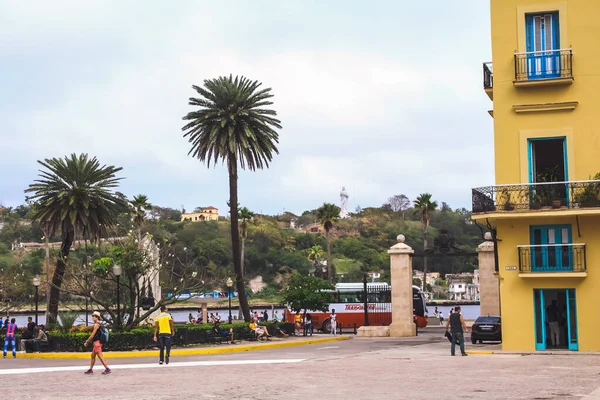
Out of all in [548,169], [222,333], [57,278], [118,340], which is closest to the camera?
[548,169]

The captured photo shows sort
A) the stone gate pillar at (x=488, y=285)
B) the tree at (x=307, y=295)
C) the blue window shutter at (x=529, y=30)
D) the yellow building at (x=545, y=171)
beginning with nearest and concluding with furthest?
the yellow building at (x=545, y=171) → the blue window shutter at (x=529, y=30) → the stone gate pillar at (x=488, y=285) → the tree at (x=307, y=295)

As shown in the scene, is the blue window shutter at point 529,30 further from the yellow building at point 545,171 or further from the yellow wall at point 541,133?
the yellow wall at point 541,133

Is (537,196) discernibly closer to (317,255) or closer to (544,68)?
(544,68)

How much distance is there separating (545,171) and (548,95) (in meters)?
2.72

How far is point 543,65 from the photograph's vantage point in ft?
94.9

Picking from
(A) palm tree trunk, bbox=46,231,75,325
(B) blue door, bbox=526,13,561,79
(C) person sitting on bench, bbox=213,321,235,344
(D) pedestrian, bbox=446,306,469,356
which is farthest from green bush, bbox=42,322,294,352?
(B) blue door, bbox=526,13,561,79

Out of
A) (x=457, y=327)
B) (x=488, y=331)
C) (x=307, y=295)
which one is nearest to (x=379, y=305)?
Answer: (x=307, y=295)

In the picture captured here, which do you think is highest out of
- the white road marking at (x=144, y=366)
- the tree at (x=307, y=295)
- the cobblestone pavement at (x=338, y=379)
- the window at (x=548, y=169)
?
the window at (x=548, y=169)

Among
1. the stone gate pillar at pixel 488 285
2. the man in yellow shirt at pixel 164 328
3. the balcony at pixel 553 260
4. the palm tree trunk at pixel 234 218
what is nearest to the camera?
the man in yellow shirt at pixel 164 328

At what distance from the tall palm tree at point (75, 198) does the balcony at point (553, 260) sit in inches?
1104

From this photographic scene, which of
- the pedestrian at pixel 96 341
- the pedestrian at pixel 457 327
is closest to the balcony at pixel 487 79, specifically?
the pedestrian at pixel 457 327

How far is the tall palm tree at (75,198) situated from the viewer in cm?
4822

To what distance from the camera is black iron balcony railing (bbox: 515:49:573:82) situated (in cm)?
2867

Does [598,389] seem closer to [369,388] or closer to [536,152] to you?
[369,388]
